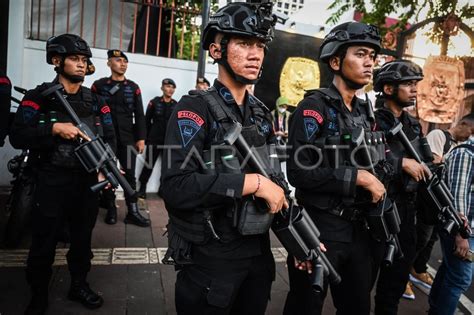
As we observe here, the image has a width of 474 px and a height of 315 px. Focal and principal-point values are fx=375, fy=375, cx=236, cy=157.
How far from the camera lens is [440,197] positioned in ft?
9.75

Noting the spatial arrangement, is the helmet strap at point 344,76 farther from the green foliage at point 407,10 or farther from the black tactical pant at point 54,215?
the green foliage at point 407,10

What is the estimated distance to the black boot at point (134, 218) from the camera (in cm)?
523

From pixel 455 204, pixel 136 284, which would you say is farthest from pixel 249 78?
pixel 136 284

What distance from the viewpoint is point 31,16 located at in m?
6.09

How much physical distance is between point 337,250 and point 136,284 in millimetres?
2109

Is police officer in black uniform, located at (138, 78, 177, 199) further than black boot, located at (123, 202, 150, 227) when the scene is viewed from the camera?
Yes

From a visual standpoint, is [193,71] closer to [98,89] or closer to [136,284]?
[98,89]

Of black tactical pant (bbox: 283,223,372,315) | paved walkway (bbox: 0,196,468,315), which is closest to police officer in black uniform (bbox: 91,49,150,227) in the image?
paved walkway (bbox: 0,196,468,315)

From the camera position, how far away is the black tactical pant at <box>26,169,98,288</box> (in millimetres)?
A: 2885

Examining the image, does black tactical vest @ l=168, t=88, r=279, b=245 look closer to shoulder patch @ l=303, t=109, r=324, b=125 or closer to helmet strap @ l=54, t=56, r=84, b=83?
shoulder patch @ l=303, t=109, r=324, b=125

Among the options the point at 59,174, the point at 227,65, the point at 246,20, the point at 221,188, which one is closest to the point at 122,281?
the point at 59,174

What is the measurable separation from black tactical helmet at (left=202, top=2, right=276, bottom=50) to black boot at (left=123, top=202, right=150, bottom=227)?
379 cm

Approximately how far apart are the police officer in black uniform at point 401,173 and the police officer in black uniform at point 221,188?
1495 mm

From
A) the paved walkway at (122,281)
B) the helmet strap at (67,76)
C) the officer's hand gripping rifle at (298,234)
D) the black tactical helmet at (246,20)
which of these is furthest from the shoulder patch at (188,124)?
the paved walkway at (122,281)
